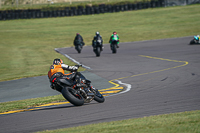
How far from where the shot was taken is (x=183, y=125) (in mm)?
5898

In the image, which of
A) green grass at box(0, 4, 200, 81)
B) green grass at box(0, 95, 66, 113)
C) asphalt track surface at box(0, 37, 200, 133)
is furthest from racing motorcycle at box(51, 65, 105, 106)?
green grass at box(0, 4, 200, 81)

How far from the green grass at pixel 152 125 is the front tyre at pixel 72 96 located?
206 cm

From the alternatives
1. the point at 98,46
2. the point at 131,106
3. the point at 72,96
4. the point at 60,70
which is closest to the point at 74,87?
the point at 72,96

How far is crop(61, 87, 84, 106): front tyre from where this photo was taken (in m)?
8.46

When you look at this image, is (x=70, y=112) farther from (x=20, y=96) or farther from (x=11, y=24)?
(x=11, y=24)

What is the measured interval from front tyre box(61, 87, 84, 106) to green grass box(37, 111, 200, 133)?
2064 millimetres

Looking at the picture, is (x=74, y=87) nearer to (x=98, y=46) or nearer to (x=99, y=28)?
(x=98, y=46)

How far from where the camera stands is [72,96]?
8.57m

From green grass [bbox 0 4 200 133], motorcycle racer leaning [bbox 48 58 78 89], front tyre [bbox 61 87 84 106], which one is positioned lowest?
green grass [bbox 0 4 200 133]

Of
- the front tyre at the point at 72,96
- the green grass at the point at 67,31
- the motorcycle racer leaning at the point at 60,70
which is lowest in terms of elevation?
the green grass at the point at 67,31

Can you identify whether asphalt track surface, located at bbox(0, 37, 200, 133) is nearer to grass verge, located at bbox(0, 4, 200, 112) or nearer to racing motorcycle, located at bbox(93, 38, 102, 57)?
racing motorcycle, located at bbox(93, 38, 102, 57)

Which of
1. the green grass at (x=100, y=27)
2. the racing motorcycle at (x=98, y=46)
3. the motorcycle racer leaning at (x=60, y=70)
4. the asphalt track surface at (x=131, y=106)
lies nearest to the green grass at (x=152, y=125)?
the asphalt track surface at (x=131, y=106)

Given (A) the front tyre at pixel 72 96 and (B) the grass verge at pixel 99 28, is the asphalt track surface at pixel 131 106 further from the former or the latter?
(B) the grass verge at pixel 99 28

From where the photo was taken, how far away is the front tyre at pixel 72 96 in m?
8.46
